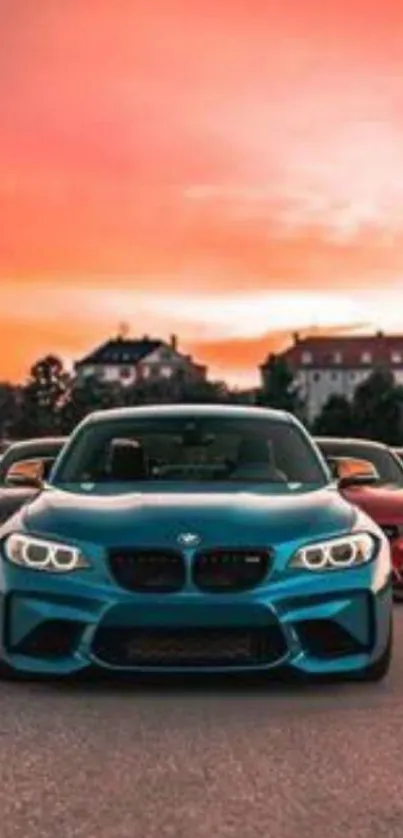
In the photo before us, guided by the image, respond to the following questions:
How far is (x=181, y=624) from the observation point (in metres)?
8.75

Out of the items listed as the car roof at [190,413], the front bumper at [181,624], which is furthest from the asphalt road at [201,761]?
the car roof at [190,413]

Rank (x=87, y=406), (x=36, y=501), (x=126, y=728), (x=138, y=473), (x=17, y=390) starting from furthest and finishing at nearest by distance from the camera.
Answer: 1. (x=17, y=390)
2. (x=87, y=406)
3. (x=138, y=473)
4. (x=36, y=501)
5. (x=126, y=728)

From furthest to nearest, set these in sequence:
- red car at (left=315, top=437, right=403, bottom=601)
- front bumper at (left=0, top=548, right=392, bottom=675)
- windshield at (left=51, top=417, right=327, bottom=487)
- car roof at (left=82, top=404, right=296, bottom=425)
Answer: red car at (left=315, top=437, right=403, bottom=601) < car roof at (left=82, top=404, right=296, bottom=425) < windshield at (left=51, top=417, right=327, bottom=487) < front bumper at (left=0, top=548, right=392, bottom=675)

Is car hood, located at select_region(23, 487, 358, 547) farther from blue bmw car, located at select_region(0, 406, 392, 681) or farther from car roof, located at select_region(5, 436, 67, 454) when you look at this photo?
car roof, located at select_region(5, 436, 67, 454)

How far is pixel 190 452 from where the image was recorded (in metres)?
10.9

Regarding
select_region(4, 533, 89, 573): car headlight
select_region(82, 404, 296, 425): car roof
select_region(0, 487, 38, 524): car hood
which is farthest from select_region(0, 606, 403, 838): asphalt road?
select_region(0, 487, 38, 524): car hood

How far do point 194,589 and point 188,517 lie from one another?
42 cm

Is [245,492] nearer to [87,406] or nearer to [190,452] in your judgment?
[190,452]

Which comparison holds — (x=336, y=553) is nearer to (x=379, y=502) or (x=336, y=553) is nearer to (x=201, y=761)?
(x=201, y=761)

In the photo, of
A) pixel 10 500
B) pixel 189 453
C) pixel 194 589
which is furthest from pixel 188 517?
pixel 10 500

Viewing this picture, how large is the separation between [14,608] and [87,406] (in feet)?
547

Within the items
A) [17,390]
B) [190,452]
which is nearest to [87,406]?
[17,390]

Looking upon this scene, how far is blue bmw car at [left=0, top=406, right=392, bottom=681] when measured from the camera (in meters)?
8.81

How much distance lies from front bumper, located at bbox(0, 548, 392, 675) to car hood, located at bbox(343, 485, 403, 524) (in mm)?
6284
